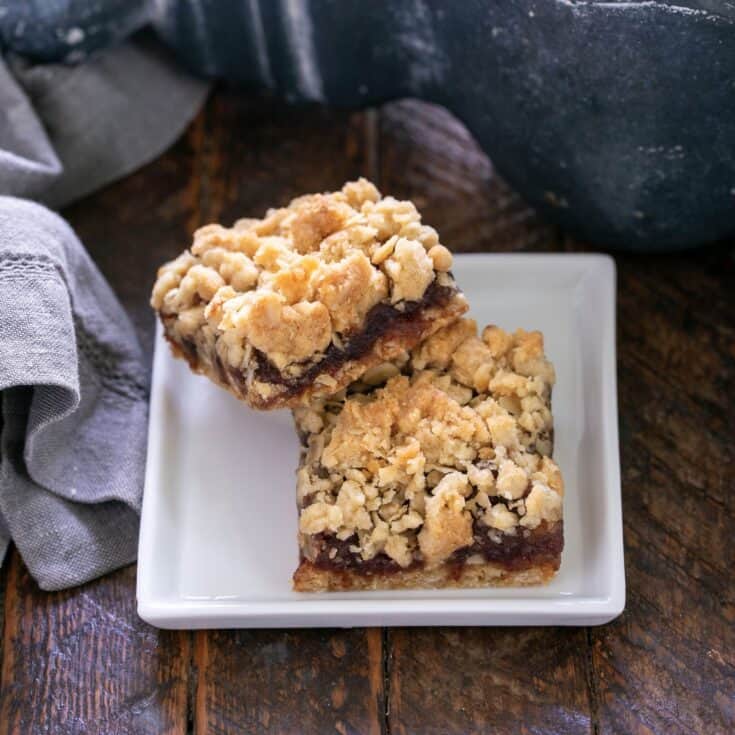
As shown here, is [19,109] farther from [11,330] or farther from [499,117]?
[499,117]

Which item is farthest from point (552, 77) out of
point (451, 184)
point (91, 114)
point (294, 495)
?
point (91, 114)

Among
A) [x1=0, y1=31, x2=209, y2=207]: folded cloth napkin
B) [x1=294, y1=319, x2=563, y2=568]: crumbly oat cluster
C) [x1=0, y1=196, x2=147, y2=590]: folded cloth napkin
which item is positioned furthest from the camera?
[x1=0, y1=31, x2=209, y2=207]: folded cloth napkin

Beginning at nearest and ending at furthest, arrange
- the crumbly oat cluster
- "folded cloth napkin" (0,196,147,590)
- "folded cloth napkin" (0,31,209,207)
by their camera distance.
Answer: the crumbly oat cluster < "folded cloth napkin" (0,196,147,590) < "folded cloth napkin" (0,31,209,207)

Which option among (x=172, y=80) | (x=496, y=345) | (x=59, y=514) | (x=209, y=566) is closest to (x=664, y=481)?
(x=496, y=345)

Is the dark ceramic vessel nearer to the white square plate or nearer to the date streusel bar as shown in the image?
the white square plate

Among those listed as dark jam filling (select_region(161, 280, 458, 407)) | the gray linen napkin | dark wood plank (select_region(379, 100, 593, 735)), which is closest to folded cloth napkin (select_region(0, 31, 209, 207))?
the gray linen napkin

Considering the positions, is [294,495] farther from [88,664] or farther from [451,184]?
[451,184]

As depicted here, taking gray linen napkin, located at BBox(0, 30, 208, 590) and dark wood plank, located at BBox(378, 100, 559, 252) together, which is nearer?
gray linen napkin, located at BBox(0, 30, 208, 590)

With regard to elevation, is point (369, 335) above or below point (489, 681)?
above
